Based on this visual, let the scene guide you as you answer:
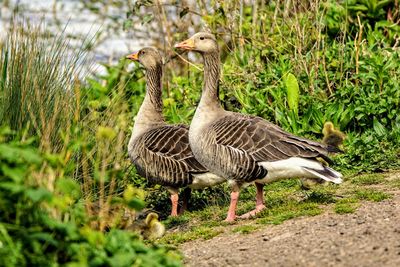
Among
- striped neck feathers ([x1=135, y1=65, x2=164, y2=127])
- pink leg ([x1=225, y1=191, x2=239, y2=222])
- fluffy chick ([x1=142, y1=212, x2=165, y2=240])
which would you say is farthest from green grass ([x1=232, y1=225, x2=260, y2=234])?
striped neck feathers ([x1=135, y1=65, x2=164, y2=127])

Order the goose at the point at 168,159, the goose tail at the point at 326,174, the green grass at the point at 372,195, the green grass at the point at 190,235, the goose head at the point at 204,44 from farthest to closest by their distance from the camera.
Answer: the goose head at the point at 204,44 < the goose at the point at 168,159 < the green grass at the point at 372,195 < the goose tail at the point at 326,174 < the green grass at the point at 190,235

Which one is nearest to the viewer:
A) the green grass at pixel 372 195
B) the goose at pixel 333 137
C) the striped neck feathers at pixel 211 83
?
the green grass at pixel 372 195

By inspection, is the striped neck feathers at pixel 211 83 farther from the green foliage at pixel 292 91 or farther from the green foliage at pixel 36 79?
the green foliage at pixel 292 91

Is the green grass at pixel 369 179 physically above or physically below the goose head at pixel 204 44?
below

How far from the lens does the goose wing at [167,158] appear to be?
951 cm

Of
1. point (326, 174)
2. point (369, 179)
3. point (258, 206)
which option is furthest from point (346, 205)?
point (369, 179)

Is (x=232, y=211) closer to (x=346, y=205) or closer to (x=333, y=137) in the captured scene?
(x=346, y=205)

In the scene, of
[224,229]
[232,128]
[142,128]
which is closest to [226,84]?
[142,128]

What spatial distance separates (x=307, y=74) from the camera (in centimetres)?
1189

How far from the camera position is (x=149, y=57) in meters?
10.7

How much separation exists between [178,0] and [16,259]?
10938mm

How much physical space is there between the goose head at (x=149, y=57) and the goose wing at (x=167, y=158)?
3.69 feet

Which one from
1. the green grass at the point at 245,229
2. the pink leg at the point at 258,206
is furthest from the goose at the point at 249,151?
the green grass at the point at 245,229

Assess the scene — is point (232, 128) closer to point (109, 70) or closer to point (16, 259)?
point (16, 259)
